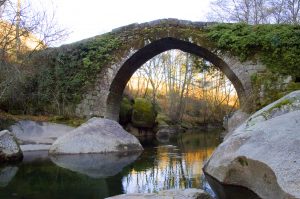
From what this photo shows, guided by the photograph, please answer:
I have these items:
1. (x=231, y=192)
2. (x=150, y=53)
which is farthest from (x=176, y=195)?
(x=150, y=53)

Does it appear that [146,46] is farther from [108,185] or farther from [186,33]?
[108,185]

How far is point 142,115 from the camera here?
60.8 feet

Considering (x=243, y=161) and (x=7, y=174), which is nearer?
(x=243, y=161)

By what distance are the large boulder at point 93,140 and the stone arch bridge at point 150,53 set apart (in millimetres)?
3667

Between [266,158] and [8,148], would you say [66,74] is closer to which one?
[8,148]

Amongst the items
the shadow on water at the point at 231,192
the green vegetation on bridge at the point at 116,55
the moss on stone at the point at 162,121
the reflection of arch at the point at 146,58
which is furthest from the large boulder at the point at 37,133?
the moss on stone at the point at 162,121

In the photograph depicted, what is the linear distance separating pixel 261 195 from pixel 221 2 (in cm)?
2031

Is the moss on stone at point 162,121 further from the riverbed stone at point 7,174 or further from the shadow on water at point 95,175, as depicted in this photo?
the riverbed stone at point 7,174

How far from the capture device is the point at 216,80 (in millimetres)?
31609

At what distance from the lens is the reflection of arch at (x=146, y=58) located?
500 inches

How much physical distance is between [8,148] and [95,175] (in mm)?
2589

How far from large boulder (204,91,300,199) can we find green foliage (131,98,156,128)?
1260 centimetres

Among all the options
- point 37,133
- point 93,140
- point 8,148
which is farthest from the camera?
point 37,133

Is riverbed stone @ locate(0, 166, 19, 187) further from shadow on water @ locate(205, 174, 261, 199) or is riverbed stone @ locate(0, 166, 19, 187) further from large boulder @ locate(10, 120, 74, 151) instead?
large boulder @ locate(10, 120, 74, 151)
